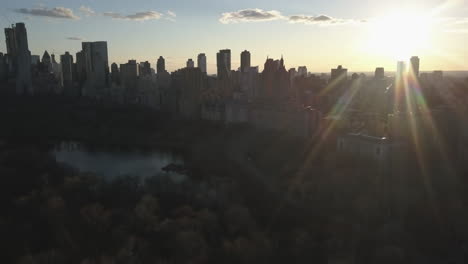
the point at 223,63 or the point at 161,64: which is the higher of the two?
the point at 161,64

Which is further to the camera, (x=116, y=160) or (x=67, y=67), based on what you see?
(x=67, y=67)

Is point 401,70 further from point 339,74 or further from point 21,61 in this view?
point 21,61

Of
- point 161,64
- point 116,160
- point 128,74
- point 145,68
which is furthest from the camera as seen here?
point 145,68

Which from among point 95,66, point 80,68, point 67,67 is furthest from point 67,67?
point 95,66

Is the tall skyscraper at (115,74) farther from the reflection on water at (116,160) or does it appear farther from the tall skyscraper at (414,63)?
the tall skyscraper at (414,63)

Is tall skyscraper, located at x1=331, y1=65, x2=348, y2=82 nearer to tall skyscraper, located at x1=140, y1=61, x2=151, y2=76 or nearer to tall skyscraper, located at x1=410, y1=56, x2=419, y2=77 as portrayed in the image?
tall skyscraper, located at x1=410, y1=56, x2=419, y2=77

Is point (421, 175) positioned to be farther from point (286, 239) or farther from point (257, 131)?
point (257, 131)

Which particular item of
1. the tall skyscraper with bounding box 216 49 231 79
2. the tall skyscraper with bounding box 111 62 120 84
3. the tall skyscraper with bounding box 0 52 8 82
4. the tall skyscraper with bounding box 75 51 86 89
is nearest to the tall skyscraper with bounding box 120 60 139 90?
the tall skyscraper with bounding box 111 62 120 84
